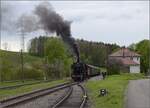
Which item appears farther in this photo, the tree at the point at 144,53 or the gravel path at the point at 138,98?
the tree at the point at 144,53

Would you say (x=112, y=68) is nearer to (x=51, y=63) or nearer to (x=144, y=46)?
(x=51, y=63)

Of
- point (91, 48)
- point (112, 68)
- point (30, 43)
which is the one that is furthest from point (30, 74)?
point (30, 43)

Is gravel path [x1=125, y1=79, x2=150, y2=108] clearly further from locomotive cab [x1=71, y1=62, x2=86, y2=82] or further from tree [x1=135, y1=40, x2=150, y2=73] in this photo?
tree [x1=135, y1=40, x2=150, y2=73]

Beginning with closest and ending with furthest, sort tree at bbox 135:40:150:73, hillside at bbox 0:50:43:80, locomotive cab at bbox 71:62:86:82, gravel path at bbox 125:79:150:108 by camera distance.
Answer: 1. gravel path at bbox 125:79:150:108
2. locomotive cab at bbox 71:62:86:82
3. hillside at bbox 0:50:43:80
4. tree at bbox 135:40:150:73

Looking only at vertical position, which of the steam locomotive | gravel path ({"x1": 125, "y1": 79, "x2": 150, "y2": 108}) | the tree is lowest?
gravel path ({"x1": 125, "y1": 79, "x2": 150, "y2": 108})

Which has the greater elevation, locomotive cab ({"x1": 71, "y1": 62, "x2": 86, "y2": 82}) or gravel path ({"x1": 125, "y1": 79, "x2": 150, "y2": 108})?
locomotive cab ({"x1": 71, "y1": 62, "x2": 86, "y2": 82})

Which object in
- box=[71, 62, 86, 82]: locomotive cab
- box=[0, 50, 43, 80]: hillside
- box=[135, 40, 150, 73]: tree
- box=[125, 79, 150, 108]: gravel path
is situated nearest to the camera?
box=[125, 79, 150, 108]: gravel path

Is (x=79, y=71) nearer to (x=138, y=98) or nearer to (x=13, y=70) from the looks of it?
(x=13, y=70)

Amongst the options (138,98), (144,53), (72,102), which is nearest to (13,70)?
(138,98)

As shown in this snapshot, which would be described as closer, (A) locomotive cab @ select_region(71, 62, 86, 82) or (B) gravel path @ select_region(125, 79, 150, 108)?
(B) gravel path @ select_region(125, 79, 150, 108)

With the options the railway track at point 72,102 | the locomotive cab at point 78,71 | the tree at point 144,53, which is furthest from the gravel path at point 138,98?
the tree at point 144,53

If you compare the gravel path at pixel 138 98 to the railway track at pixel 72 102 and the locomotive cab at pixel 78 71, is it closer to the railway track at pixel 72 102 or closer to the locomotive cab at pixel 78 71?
the railway track at pixel 72 102

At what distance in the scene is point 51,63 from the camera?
103 metres

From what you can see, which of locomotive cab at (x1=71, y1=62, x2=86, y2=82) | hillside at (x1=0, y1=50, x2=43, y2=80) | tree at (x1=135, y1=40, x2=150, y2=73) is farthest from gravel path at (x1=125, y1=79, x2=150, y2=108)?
tree at (x1=135, y1=40, x2=150, y2=73)
